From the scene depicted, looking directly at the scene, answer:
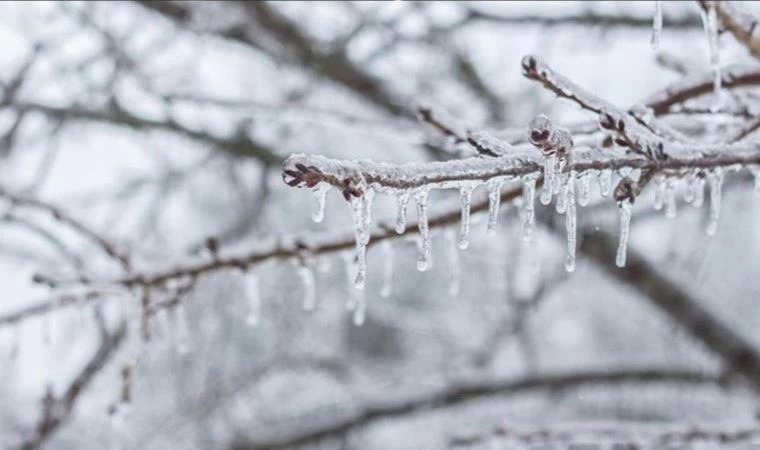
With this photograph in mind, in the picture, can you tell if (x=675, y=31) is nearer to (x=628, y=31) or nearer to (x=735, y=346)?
(x=628, y=31)

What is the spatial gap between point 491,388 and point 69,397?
1.89 metres

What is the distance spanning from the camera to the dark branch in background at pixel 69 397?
1722 mm

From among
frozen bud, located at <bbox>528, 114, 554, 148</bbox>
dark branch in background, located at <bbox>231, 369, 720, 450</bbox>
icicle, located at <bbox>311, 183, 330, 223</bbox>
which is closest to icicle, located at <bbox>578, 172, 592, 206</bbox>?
frozen bud, located at <bbox>528, 114, 554, 148</bbox>

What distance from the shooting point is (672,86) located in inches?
50.3

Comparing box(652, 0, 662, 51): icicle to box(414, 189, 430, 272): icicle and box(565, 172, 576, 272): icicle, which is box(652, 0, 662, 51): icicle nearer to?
box(565, 172, 576, 272): icicle

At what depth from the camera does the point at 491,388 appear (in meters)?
3.36

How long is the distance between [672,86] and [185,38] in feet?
8.52

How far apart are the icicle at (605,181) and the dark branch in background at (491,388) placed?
2420 millimetres

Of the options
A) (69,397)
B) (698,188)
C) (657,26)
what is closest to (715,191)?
(698,188)

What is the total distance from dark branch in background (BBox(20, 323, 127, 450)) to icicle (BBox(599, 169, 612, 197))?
1.04 meters

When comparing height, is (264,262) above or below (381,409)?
above

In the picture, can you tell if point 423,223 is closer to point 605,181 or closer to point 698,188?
point 605,181

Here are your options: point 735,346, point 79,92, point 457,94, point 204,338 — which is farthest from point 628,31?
point 204,338

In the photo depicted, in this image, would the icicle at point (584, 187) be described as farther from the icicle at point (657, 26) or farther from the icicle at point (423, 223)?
the icicle at point (657, 26)
